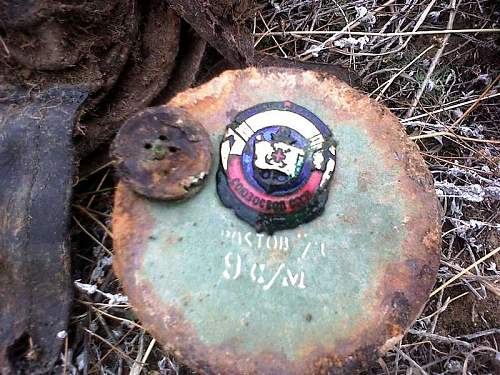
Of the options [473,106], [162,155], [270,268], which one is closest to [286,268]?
[270,268]

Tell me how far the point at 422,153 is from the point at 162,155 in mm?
1187

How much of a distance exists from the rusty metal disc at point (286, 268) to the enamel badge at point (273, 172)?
23 millimetres

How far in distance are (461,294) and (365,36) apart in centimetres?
113

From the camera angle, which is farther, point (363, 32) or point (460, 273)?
point (363, 32)

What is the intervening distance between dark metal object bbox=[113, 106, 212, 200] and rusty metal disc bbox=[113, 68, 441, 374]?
0.17ft

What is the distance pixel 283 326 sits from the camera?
51.1 inches

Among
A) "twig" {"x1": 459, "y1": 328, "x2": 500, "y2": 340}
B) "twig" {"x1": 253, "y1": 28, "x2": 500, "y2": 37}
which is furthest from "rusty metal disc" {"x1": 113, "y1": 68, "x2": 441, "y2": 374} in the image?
"twig" {"x1": 253, "y1": 28, "x2": 500, "y2": 37}

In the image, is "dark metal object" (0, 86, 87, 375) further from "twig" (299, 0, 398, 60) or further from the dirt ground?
"twig" (299, 0, 398, 60)

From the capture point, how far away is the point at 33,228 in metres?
1.58

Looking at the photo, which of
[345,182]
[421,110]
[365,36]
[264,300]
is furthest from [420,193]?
[365,36]

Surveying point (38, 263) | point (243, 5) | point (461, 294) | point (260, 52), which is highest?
point (243, 5)

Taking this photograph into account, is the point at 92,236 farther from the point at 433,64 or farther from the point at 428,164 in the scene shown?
the point at 433,64

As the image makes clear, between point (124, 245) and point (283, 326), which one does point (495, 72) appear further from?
point (124, 245)

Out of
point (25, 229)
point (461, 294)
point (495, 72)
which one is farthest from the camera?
point (495, 72)
